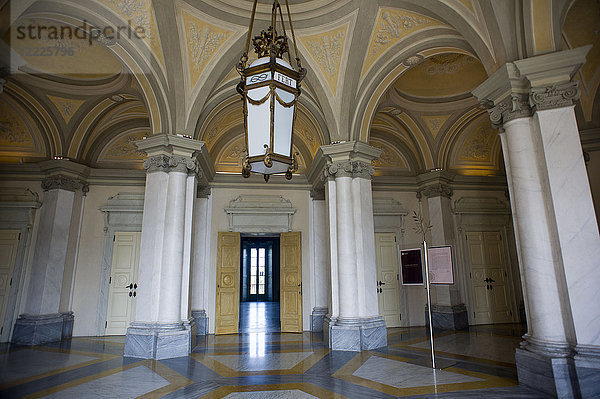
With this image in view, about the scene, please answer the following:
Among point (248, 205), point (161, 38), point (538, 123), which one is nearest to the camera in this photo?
point (538, 123)

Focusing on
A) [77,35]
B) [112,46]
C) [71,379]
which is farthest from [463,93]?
[71,379]

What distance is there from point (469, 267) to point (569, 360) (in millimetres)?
5812

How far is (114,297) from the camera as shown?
8.33 meters

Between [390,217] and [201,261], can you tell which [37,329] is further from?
[390,217]

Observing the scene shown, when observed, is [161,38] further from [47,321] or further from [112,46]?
[47,321]

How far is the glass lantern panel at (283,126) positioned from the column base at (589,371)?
150 inches

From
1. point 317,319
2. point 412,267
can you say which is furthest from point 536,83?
point 317,319

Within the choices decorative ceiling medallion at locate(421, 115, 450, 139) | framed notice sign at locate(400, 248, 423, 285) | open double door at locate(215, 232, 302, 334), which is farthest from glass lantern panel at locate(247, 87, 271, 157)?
Result: decorative ceiling medallion at locate(421, 115, 450, 139)

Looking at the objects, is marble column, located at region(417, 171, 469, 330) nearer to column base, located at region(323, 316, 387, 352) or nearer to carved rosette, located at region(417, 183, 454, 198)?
carved rosette, located at region(417, 183, 454, 198)

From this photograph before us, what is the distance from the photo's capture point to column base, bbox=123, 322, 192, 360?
226 inches

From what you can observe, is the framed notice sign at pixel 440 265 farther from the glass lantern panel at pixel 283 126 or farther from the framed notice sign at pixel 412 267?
the glass lantern panel at pixel 283 126

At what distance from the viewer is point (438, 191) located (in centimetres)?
907

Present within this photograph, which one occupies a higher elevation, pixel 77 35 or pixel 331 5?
pixel 331 5

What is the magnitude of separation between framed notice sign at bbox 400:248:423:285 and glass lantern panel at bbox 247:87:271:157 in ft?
12.7
